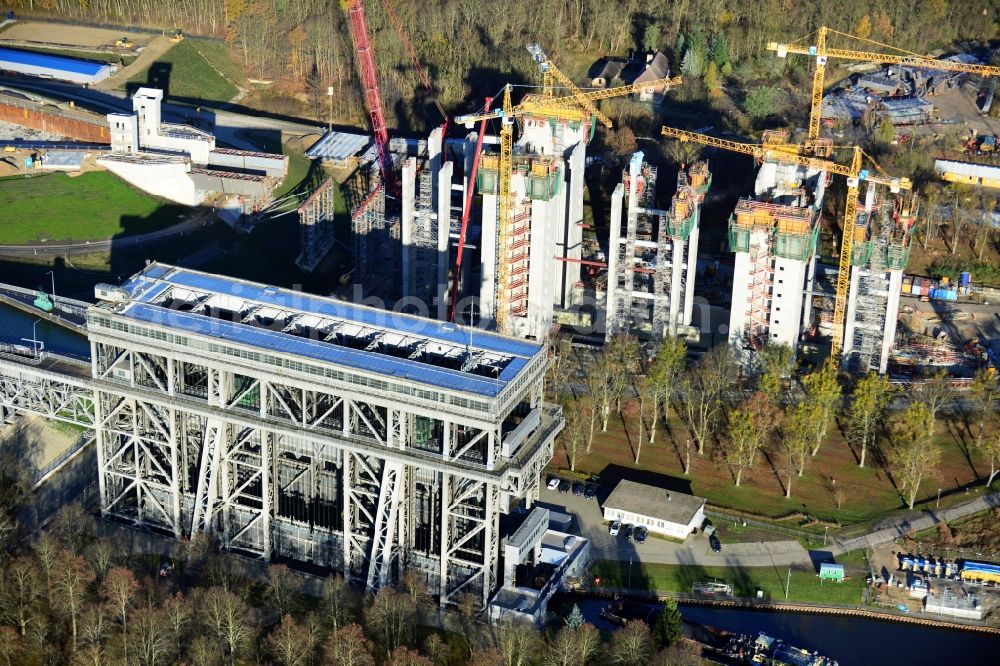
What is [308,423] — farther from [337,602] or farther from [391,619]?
[391,619]

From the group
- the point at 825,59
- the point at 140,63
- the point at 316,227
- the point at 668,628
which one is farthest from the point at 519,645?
the point at 140,63

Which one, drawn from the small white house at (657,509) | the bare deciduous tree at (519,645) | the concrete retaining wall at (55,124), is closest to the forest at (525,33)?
the concrete retaining wall at (55,124)

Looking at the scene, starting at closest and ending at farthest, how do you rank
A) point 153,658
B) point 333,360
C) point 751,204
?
point 153,658 → point 333,360 → point 751,204

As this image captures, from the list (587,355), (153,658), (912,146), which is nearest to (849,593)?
(587,355)

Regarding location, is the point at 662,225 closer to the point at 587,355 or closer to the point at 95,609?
the point at 587,355

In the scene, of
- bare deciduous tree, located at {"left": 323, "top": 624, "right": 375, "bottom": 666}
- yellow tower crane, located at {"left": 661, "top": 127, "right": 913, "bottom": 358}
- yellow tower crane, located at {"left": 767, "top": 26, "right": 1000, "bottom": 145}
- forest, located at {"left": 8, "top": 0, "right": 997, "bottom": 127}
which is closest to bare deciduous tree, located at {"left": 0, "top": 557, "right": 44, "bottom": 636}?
bare deciduous tree, located at {"left": 323, "top": 624, "right": 375, "bottom": 666}
